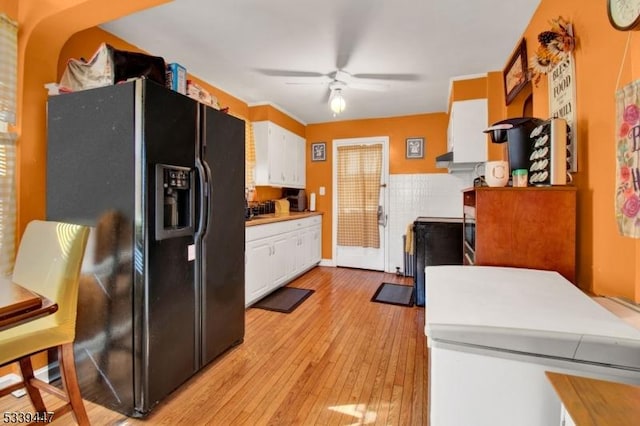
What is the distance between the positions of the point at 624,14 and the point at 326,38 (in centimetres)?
180

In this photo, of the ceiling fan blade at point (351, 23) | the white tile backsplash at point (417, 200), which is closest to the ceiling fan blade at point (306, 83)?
the ceiling fan blade at point (351, 23)

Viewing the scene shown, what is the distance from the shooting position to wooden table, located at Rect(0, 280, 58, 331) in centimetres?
95

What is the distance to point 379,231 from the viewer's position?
4.77 metres

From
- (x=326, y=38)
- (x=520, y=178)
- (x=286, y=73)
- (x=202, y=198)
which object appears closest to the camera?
(x=520, y=178)

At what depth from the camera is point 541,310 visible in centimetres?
91

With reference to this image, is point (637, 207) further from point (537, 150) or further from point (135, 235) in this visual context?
point (135, 235)

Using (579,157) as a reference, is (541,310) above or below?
below

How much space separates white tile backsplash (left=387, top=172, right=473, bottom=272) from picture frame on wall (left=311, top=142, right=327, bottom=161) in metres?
1.18

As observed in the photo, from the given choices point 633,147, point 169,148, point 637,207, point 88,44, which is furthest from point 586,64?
point 88,44

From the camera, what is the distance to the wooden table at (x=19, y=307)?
3.12ft

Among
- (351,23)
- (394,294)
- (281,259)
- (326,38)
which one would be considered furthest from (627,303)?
(281,259)

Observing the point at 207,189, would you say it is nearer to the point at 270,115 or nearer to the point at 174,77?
the point at 174,77

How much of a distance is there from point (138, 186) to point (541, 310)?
5.76 feet

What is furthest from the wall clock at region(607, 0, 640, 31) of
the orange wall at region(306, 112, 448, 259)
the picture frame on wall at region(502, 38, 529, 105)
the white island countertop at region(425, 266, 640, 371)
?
the orange wall at region(306, 112, 448, 259)
